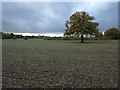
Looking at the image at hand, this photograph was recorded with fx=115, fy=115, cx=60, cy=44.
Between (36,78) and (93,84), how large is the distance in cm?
162

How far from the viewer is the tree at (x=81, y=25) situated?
2844 centimetres

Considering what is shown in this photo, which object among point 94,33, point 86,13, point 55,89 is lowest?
point 55,89

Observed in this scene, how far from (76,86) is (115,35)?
50663 mm

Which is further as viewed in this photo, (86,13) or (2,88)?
(86,13)

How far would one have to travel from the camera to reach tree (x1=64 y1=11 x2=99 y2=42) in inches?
1120

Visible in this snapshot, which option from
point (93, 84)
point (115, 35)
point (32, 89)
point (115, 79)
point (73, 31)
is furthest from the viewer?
point (115, 35)

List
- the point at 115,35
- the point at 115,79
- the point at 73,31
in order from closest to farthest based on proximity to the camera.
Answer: the point at 115,79
the point at 73,31
the point at 115,35

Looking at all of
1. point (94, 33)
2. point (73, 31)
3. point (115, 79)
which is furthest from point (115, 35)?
point (115, 79)

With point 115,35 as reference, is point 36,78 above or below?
below

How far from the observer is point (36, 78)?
3.40 meters

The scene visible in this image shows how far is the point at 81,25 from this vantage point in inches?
1126

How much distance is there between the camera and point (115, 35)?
47906mm

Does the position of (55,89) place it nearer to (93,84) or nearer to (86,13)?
(93,84)

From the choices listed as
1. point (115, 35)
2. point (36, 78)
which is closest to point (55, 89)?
point (36, 78)
